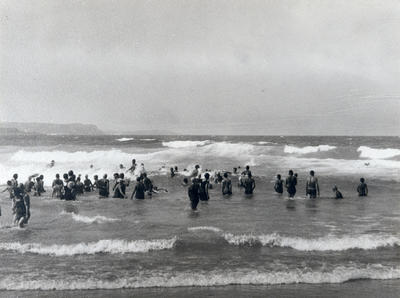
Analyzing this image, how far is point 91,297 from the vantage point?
822 centimetres

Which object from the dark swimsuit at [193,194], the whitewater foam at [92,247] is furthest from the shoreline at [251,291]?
the dark swimsuit at [193,194]

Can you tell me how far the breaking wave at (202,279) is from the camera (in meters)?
8.77

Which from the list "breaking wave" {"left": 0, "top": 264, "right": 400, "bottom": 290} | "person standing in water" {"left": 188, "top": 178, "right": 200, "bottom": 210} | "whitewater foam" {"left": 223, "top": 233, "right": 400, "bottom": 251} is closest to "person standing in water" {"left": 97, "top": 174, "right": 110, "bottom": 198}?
"person standing in water" {"left": 188, "top": 178, "right": 200, "bottom": 210}

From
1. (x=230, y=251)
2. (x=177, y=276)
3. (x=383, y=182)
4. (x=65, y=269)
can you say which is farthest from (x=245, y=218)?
(x=383, y=182)

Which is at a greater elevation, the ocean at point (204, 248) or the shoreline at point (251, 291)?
the ocean at point (204, 248)

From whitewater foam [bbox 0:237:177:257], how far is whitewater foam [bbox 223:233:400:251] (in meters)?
2.15

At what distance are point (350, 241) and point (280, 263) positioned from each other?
2.83 meters

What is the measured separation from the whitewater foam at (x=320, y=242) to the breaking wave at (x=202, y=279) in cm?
182

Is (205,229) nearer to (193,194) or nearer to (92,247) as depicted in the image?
(92,247)

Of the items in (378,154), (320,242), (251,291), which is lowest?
(251,291)

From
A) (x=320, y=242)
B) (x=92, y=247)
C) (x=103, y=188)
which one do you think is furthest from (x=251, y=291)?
(x=103, y=188)

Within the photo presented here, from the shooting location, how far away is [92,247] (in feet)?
36.6

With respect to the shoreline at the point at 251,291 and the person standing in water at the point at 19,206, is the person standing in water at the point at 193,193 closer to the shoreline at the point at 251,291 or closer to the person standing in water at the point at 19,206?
the person standing in water at the point at 19,206

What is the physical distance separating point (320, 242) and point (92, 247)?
20.9 ft
